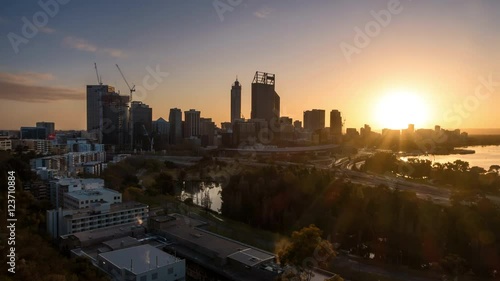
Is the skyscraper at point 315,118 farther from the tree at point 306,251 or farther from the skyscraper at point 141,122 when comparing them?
the tree at point 306,251

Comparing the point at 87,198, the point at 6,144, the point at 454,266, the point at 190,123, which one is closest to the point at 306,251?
the point at 454,266

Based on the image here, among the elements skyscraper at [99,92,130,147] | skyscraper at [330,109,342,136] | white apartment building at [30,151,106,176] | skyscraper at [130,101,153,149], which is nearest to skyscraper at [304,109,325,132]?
A: skyscraper at [330,109,342,136]

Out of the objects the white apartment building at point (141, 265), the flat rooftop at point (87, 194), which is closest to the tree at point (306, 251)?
the white apartment building at point (141, 265)

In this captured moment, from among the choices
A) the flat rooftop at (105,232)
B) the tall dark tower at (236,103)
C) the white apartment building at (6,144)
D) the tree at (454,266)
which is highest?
the tall dark tower at (236,103)

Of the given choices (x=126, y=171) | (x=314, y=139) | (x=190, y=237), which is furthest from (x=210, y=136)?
(x=190, y=237)

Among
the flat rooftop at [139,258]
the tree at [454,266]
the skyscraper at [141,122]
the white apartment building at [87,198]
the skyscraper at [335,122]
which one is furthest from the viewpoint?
the skyscraper at [335,122]

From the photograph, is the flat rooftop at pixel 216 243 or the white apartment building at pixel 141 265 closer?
the white apartment building at pixel 141 265

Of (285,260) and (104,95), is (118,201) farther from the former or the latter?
(104,95)

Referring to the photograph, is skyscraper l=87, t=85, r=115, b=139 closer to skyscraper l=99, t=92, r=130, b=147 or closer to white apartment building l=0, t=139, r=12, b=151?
skyscraper l=99, t=92, r=130, b=147
